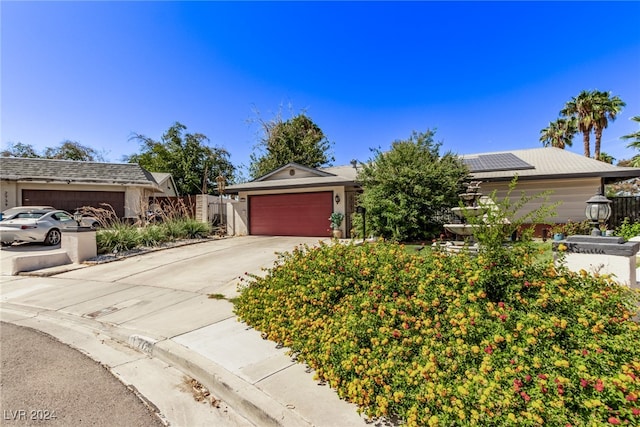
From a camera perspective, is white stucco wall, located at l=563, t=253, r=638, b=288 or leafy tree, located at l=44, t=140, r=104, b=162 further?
leafy tree, located at l=44, t=140, r=104, b=162

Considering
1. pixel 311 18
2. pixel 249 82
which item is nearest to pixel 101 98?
pixel 249 82

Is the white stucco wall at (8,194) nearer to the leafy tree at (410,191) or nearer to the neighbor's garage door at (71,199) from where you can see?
the neighbor's garage door at (71,199)

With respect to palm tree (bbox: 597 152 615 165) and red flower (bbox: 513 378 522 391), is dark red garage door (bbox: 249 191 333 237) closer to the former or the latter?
red flower (bbox: 513 378 522 391)

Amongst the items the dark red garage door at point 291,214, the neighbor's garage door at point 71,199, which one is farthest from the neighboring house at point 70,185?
the dark red garage door at point 291,214

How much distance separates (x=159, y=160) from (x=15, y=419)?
32.7 m

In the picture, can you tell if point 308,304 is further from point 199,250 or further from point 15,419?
point 199,250

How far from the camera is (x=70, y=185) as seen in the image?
654 inches

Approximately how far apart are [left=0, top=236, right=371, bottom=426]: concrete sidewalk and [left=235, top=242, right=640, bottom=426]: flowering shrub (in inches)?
12.8

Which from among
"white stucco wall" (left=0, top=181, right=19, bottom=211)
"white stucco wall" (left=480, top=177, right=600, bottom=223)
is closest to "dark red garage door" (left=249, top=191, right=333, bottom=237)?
"white stucco wall" (left=480, top=177, right=600, bottom=223)

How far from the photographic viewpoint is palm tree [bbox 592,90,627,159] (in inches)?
808

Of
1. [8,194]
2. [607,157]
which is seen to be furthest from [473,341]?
[607,157]

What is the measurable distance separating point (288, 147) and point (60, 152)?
98.3 ft

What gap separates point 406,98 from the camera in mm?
19359

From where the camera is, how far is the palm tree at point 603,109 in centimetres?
2053
